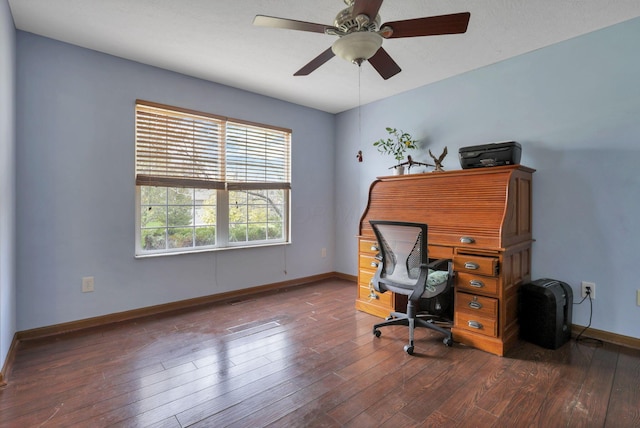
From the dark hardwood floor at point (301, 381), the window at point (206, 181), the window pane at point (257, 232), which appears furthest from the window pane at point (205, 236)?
the dark hardwood floor at point (301, 381)

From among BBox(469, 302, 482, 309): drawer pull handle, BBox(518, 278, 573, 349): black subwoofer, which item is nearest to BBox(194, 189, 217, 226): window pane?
BBox(469, 302, 482, 309): drawer pull handle

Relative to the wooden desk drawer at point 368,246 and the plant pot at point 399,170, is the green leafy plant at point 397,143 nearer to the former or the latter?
the plant pot at point 399,170

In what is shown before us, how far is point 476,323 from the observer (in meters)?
2.34

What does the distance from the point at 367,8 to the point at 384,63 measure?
0.59 metres

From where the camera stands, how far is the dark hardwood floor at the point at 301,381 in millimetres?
1554

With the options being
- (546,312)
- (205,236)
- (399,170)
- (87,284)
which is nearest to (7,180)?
(87,284)

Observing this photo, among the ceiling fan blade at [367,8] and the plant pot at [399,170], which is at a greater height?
the ceiling fan blade at [367,8]

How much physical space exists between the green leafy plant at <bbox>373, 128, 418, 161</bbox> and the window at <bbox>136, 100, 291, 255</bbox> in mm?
1264

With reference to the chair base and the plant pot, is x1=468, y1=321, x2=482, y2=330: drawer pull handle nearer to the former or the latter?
the chair base

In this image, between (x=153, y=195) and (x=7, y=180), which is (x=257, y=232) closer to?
(x=153, y=195)

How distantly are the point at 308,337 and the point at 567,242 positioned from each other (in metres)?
2.34

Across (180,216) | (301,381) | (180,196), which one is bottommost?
(301,381)

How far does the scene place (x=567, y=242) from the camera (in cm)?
258

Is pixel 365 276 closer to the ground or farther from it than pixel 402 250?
closer to the ground
